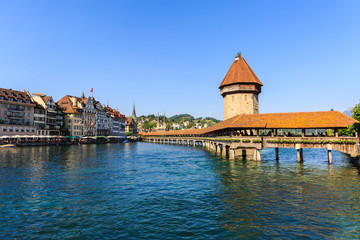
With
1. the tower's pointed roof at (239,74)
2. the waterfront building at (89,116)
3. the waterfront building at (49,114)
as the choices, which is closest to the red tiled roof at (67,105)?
the waterfront building at (49,114)

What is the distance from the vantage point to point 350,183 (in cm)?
2011

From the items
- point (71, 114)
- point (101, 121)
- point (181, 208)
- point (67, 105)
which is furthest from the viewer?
point (101, 121)

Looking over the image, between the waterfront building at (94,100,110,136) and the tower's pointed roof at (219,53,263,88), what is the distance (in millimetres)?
73888

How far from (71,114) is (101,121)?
79.0ft

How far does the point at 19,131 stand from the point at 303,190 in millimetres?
80079

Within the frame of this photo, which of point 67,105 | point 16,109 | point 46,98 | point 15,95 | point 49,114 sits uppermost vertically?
point 46,98

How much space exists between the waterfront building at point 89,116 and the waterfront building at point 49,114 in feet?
39.9

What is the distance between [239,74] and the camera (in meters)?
57.1

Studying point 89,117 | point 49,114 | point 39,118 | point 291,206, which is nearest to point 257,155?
point 291,206

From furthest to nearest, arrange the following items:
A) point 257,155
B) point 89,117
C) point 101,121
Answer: point 101,121
point 89,117
point 257,155

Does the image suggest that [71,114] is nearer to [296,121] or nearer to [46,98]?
[46,98]

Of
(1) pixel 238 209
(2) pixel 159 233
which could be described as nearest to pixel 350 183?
(1) pixel 238 209

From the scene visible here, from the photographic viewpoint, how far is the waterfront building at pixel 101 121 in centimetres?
11381

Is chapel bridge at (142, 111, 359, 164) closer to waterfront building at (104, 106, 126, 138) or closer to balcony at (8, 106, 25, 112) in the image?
balcony at (8, 106, 25, 112)
